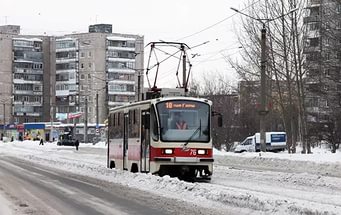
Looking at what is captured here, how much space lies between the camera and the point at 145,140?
21750mm

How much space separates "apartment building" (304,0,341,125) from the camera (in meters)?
37.5

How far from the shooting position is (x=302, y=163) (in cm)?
3034

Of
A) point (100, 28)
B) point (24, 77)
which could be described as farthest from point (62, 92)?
point (100, 28)

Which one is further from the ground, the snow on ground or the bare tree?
the bare tree

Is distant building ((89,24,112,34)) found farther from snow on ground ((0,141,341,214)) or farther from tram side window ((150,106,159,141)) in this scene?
tram side window ((150,106,159,141))

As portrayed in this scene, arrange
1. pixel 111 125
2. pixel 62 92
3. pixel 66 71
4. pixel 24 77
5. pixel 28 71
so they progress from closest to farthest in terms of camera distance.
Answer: pixel 111 125
pixel 62 92
pixel 66 71
pixel 24 77
pixel 28 71

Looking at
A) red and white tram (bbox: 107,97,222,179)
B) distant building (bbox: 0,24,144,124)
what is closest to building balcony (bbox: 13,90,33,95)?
distant building (bbox: 0,24,144,124)

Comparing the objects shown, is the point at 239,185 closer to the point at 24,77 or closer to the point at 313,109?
the point at 313,109

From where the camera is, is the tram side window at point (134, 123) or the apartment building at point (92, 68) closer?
the tram side window at point (134, 123)

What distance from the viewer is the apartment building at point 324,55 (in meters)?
37.5

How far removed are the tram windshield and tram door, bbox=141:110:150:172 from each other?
1.79ft

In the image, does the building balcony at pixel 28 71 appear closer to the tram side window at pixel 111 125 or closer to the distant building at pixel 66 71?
the distant building at pixel 66 71

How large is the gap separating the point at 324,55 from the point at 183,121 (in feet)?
66.7

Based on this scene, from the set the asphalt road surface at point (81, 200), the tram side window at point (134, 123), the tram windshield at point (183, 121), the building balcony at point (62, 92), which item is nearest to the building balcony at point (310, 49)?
the tram side window at point (134, 123)
